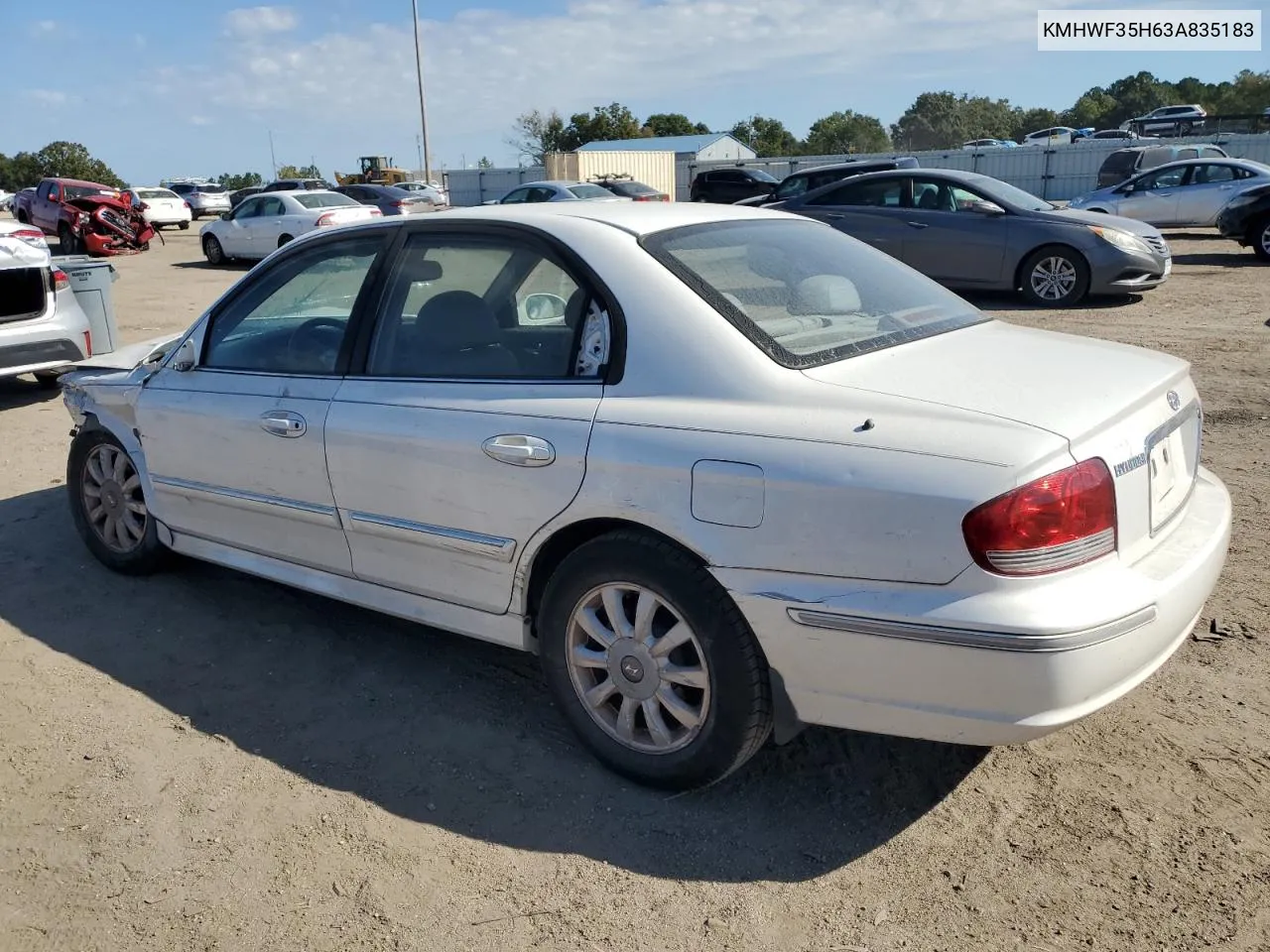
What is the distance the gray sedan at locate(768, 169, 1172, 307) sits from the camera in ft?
37.6

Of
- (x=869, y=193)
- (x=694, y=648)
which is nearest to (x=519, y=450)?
(x=694, y=648)

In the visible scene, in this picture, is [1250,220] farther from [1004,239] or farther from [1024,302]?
[1004,239]

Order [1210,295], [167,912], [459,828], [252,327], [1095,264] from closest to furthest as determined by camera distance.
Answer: [167,912]
[459,828]
[252,327]
[1095,264]
[1210,295]

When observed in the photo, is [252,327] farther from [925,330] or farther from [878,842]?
[878,842]

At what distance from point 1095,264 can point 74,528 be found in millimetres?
10236

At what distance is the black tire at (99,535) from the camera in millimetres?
4671

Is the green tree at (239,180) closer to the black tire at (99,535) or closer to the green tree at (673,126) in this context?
the green tree at (673,126)

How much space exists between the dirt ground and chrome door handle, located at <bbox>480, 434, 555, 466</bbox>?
3.15ft

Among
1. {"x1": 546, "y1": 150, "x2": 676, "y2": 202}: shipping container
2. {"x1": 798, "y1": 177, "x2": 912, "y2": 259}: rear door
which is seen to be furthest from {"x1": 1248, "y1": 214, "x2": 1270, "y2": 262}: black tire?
{"x1": 546, "y1": 150, "x2": 676, "y2": 202}: shipping container

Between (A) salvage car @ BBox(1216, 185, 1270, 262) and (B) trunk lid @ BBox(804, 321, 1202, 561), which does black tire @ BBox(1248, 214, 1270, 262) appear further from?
(B) trunk lid @ BBox(804, 321, 1202, 561)

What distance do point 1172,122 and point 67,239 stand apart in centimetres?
4121

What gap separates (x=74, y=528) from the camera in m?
5.57

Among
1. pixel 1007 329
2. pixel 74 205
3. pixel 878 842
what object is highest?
pixel 74 205

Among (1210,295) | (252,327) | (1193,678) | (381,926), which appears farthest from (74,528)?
(1210,295)
